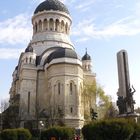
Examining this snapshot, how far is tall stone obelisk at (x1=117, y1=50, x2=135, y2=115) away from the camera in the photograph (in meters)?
21.6

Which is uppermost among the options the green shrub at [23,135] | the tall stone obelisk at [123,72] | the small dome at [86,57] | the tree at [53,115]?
the small dome at [86,57]

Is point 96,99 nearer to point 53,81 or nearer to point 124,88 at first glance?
point 53,81

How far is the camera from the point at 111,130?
1780cm

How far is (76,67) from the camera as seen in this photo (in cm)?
4103

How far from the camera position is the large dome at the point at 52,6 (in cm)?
5047

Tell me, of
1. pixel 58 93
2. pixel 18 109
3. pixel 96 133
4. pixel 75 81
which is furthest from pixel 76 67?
pixel 96 133

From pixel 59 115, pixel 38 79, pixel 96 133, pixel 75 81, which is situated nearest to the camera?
pixel 96 133

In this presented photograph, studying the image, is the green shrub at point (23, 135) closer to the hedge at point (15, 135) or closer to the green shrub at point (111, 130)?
the hedge at point (15, 135)

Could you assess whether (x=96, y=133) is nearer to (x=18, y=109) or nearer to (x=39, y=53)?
(x=18, y=109)

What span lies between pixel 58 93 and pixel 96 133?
71.0 ft

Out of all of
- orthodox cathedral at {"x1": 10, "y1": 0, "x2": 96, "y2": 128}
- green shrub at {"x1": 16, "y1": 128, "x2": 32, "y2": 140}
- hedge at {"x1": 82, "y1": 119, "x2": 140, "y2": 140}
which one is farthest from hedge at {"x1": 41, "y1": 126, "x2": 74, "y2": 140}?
orthodox cathedral at {"x1": 10, "y1": 0, "x2": 96, "y2": 128}

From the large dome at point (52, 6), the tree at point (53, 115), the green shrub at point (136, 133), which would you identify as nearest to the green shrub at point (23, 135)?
the green shrub at point (136, 133)

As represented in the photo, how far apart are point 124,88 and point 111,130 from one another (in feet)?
17.6

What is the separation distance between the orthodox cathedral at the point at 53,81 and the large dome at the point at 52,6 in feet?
4.91
